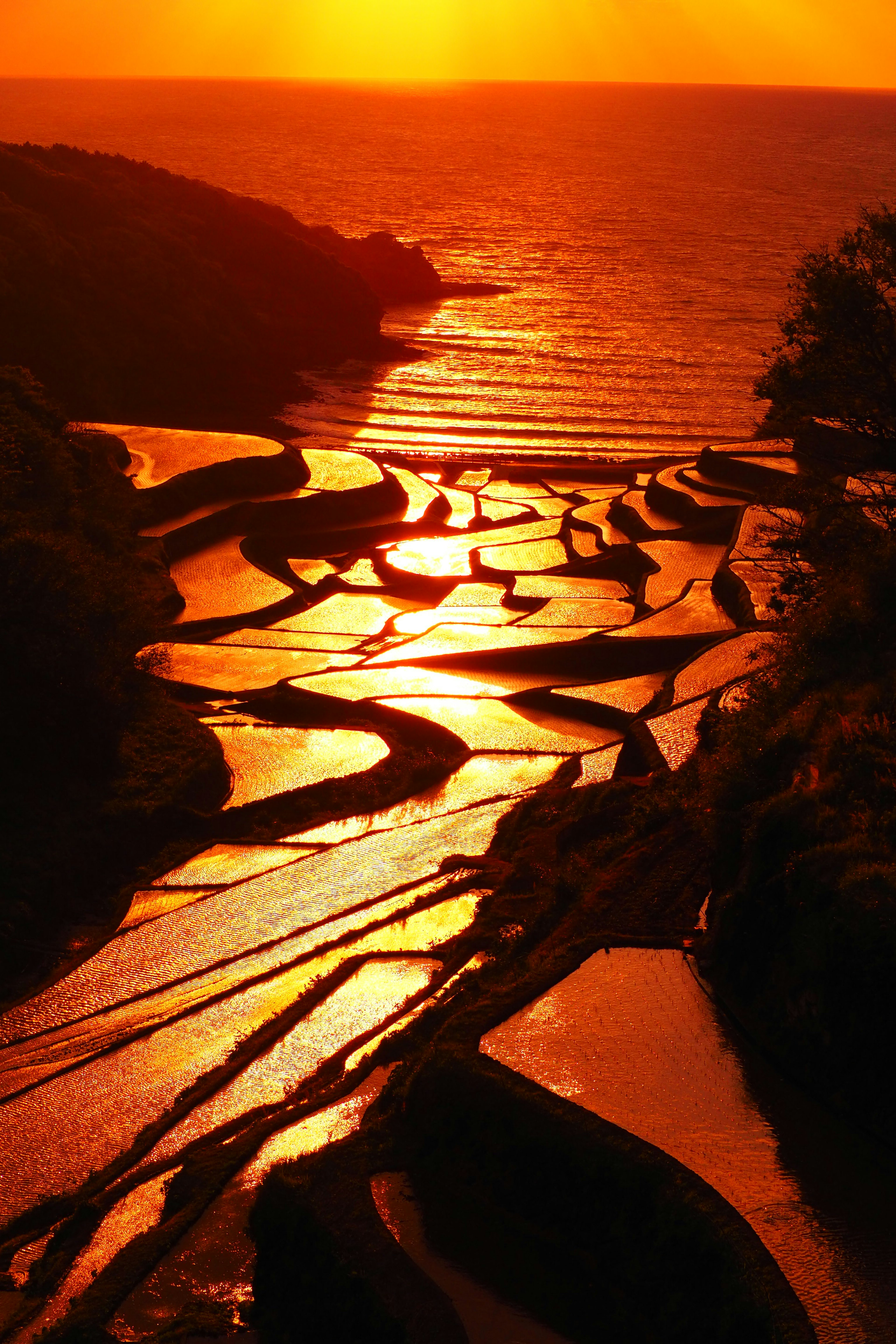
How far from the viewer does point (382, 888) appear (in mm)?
13555

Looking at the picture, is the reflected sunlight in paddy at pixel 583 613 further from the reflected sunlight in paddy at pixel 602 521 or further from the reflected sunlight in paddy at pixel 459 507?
the reflected sunlight in paddy at pixel 459 507

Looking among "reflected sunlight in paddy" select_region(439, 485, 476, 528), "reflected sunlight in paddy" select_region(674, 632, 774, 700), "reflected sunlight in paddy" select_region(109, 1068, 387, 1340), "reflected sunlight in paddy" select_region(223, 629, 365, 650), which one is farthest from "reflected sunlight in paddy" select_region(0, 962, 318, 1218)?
"reflected sunlight in paddy" select_region(439, 485, 476, 528)

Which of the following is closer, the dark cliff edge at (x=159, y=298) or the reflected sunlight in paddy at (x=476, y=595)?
the reflected sunlight in paddy at (x=476, y=595)

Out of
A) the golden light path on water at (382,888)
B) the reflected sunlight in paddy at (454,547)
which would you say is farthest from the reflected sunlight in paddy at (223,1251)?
the reflected sunlight in paddy at (454,547)

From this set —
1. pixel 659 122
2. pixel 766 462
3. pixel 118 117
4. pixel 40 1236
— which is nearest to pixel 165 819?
pixel 40 1236

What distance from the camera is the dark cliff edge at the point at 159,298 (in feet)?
127

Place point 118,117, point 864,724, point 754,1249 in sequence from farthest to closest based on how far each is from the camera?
point 118,117 → point 864,724 → point 754,1249

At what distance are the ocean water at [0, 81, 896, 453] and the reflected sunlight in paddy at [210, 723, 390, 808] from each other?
70.9 feet

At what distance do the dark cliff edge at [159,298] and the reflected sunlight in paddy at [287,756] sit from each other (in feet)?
71.3

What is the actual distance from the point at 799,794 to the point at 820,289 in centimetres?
776

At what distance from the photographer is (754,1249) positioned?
21.6 ft

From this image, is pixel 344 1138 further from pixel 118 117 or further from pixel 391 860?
pixel 118 117

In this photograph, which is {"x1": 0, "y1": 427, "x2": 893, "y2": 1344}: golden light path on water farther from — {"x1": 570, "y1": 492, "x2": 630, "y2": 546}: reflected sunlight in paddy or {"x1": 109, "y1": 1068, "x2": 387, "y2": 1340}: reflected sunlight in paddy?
{"x1": 570, "y1": 492, "x2": 630, "y2": 546}: reflected sunlight in paddy

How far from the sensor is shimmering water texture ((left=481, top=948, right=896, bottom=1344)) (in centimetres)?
652
